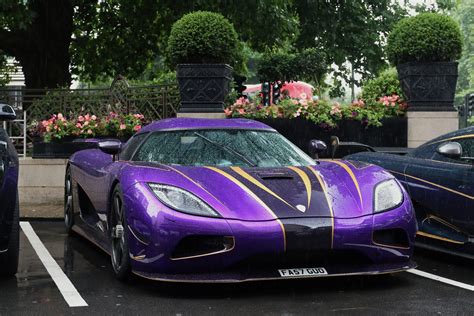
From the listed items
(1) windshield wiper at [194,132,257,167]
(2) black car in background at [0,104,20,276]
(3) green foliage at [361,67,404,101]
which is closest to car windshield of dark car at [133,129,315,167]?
(1) windshield wiper at [194,132,257,167]

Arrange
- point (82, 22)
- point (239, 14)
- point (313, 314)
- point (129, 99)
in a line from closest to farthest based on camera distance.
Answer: point (313, 314), point (129, 99), point (239, 14), point (82, 22)

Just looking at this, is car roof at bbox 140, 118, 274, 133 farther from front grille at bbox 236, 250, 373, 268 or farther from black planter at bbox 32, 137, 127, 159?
black planter at bbox 32, 137, 127, 159

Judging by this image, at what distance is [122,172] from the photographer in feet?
19.5

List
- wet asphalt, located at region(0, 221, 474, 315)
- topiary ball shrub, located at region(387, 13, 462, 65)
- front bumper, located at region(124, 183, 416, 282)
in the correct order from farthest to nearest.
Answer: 1. topiary ball shrub, located at region(387, 13, 462, 65)
2. front bumper, located at region(124, 183, 416, 282)
3. wet asphalt, located at region(0, 221, 474, 315)

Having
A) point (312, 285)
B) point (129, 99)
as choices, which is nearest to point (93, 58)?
point (129, 99)

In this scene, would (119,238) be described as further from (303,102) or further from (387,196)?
(303,102)

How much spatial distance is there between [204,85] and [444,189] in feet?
20.1

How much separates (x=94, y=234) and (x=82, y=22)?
16.9 m

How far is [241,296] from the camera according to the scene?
5.26 meters

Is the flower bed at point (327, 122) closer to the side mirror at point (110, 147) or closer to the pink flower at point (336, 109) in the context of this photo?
the pink flower at point (336, 109)

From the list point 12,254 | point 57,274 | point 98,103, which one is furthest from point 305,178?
point 98,103

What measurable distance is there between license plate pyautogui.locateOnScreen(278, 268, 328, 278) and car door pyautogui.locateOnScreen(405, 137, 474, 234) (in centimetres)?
176

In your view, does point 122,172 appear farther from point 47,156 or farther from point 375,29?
point 375,29

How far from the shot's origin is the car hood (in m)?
5.25
